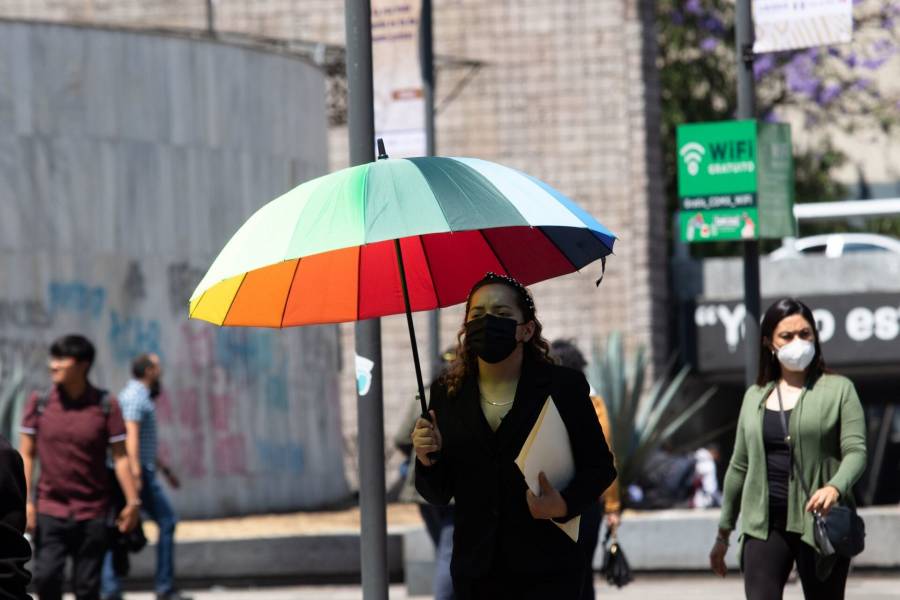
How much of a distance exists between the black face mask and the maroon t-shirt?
4693mm

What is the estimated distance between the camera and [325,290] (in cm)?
690

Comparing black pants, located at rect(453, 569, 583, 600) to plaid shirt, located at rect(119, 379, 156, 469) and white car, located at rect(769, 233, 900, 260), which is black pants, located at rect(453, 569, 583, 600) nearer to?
plaid shirt, located at rect(119, 379, 156, 469)

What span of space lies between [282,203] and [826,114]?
25.5m

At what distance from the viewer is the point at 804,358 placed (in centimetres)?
767

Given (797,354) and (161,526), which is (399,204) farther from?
(161,526)

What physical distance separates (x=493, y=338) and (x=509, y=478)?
42 cm

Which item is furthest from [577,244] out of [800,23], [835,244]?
[835,244]

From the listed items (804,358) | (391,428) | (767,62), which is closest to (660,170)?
(391,428)

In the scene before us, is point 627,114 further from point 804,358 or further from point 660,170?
point 804,358

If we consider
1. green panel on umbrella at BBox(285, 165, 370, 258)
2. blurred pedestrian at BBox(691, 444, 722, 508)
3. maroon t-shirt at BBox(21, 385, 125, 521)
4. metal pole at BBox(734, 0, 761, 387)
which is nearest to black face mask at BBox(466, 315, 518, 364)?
green panel on umbrella at BBox(285, 165, 370, 258)

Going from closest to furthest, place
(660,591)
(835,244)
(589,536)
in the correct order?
(589,536) < (660,591) < (835,244)

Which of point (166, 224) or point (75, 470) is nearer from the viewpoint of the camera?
point (75, 470)

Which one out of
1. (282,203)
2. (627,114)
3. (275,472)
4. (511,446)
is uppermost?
(627,114)

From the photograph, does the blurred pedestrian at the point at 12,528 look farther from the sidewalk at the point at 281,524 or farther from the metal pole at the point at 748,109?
the sidewalk at the point at 281,524
